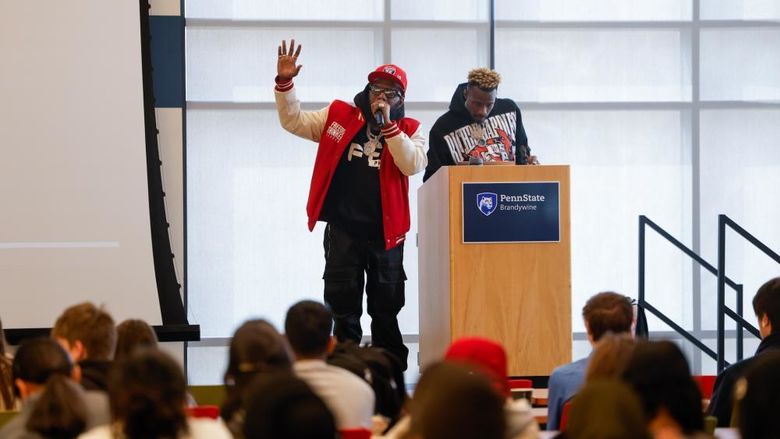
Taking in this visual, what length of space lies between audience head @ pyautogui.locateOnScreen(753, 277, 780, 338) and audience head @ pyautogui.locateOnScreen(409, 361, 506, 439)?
2501 millimetres

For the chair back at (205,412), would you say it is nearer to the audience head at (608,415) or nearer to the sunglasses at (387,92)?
the audience head at (608,415)

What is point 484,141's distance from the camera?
5965 mm

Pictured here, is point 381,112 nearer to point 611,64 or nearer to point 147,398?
point 611,64

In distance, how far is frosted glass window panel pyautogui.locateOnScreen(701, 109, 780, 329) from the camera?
8414 mm

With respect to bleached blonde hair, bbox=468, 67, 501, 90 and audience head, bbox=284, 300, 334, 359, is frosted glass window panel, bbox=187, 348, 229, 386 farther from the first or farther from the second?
audience head, bbox=284, 300, 334, 359

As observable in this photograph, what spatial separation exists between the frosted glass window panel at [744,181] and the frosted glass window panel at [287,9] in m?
2.57

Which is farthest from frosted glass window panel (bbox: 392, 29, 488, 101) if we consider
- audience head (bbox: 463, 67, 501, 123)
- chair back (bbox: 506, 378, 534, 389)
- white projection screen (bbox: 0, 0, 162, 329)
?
chair back (bbox: 506, 378, 534, 389)

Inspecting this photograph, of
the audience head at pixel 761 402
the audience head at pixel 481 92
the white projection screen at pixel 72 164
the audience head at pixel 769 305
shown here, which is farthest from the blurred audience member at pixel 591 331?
the white projection screen at pixel 72 164

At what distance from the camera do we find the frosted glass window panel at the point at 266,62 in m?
8.12

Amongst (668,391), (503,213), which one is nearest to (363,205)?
(503,213)

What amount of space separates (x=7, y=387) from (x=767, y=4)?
21.4 feet

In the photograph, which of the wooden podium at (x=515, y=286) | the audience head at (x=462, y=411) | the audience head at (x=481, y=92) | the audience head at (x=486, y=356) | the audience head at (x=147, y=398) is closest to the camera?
the audience head at (x=462, y=411)

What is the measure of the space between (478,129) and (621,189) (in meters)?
2.73

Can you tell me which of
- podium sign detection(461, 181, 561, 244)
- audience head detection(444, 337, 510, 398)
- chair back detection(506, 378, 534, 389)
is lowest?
chair back detection(506, 378, 534, 389)
